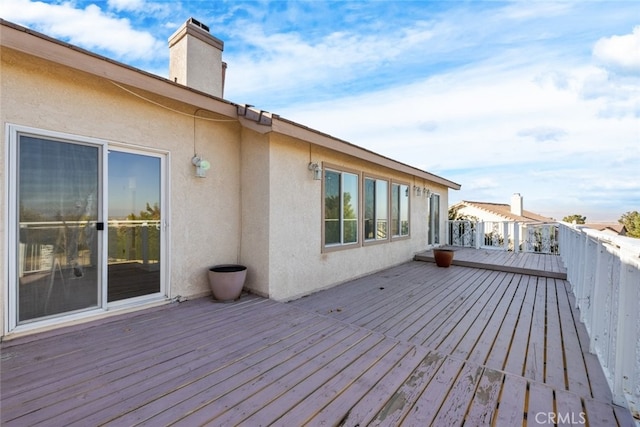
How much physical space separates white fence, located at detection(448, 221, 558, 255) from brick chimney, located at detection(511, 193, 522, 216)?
25.8ft

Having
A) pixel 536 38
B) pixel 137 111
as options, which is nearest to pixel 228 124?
pixel 137 111

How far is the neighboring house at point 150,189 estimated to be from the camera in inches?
112

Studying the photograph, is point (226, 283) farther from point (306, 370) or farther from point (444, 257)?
point (444, 257)

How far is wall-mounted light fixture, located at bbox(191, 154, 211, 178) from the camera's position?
4.19 metres

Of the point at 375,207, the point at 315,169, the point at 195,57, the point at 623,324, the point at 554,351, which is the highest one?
the point at 195,57

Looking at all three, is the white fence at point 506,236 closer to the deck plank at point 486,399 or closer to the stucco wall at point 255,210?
the deck plank at point 486,399

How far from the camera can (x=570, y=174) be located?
20.5 meters

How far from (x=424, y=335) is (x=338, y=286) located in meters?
2.41

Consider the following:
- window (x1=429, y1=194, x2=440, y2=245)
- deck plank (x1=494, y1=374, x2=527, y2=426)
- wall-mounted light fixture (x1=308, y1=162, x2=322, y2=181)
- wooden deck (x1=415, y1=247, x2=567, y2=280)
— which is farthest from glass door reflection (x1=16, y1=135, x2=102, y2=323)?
window (x1=429, y1=194, x2=440, y2=245)

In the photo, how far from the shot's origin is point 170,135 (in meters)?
3.96

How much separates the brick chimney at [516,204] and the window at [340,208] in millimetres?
16334

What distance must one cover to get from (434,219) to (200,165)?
9.13 meters

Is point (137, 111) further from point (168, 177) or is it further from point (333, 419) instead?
point (333, 419)

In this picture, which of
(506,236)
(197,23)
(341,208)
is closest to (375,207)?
(341,208)
